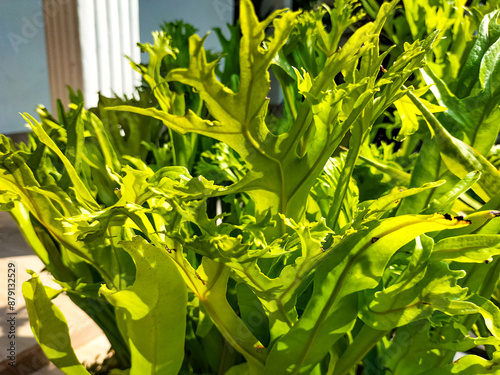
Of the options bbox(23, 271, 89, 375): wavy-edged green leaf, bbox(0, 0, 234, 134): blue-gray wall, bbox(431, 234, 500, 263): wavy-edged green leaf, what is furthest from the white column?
bbox(431, 234, 500, 263): wavy-edged green leaf

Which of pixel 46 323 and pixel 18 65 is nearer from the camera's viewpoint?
pixel 46 323

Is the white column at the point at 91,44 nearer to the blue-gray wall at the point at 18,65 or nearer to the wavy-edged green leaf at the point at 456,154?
the blue-gray wall at the point at 18,65

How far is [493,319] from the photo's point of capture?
10.4 inches

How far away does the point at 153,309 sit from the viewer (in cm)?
27

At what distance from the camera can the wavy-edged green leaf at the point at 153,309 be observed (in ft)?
0.82

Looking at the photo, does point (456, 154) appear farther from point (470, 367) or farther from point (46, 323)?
point (46, 323)

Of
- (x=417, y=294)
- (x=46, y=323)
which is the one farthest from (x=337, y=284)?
(x=46, y=323)

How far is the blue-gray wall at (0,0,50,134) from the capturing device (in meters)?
2.63

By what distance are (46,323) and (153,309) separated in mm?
74

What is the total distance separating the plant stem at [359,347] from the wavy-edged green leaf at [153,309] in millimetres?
104

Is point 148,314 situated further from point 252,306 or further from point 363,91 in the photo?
point 363,91

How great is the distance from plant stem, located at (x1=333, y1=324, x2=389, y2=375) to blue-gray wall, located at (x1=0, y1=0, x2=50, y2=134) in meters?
2.69

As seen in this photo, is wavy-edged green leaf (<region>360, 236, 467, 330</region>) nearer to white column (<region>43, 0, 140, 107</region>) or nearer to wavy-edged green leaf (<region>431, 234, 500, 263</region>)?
wavy-edged green leaf (<region>431, 234, 500, 263</region>)

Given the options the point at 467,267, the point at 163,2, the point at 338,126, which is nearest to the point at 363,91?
the point at 338,126
